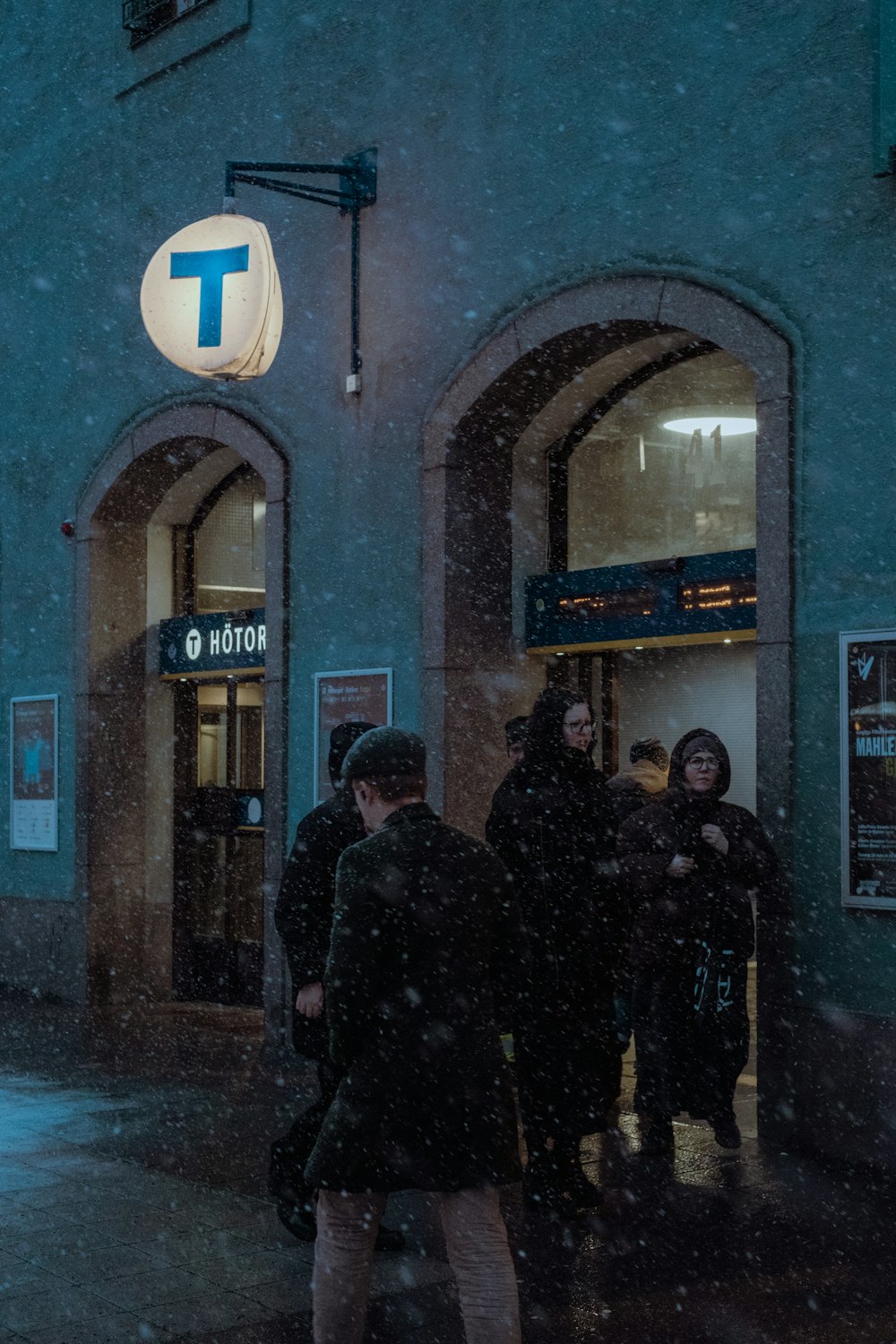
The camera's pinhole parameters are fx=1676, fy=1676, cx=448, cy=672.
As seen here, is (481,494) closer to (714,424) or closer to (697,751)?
(714,424)

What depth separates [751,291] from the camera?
26.5 feet

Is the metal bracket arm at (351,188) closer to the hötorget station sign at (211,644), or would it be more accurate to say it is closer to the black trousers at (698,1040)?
the hötorget station sign at (211,644)

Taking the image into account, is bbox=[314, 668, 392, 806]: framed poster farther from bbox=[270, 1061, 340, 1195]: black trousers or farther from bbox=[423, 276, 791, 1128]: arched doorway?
bbox=[270, 1061, 340, 1195]: black trousers

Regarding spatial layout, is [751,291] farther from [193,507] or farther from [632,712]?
[193,507]

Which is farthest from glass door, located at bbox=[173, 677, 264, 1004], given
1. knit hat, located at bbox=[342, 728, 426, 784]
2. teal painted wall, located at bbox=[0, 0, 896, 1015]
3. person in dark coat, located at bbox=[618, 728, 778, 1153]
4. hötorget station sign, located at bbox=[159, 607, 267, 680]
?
knit hat, located at bbox=[342, 728, 426, 784]

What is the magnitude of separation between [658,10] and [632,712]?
3937 millimetres

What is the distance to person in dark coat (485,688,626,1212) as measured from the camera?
642cm

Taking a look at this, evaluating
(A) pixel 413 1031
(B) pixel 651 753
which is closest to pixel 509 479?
(B) pixel 651 753

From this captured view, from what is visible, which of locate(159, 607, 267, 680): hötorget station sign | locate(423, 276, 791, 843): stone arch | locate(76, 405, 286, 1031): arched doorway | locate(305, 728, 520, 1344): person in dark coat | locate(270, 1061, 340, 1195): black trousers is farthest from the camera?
locate(76, 405, 286, 1031): arched doorway

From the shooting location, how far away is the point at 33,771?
1342 cm

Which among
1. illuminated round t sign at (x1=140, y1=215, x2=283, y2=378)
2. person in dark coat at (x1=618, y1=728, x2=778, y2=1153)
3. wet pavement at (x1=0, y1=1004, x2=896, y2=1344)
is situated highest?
illuminated round t sign at (x1=140, y1=215, x2=283, y2=378)

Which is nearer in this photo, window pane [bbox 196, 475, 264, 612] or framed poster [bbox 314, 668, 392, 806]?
framed poster [bbox 314, 668, 392, 806]

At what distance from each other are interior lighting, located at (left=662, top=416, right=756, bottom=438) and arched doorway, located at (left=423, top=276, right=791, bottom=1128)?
102 mm

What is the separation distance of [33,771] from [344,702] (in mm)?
4132
